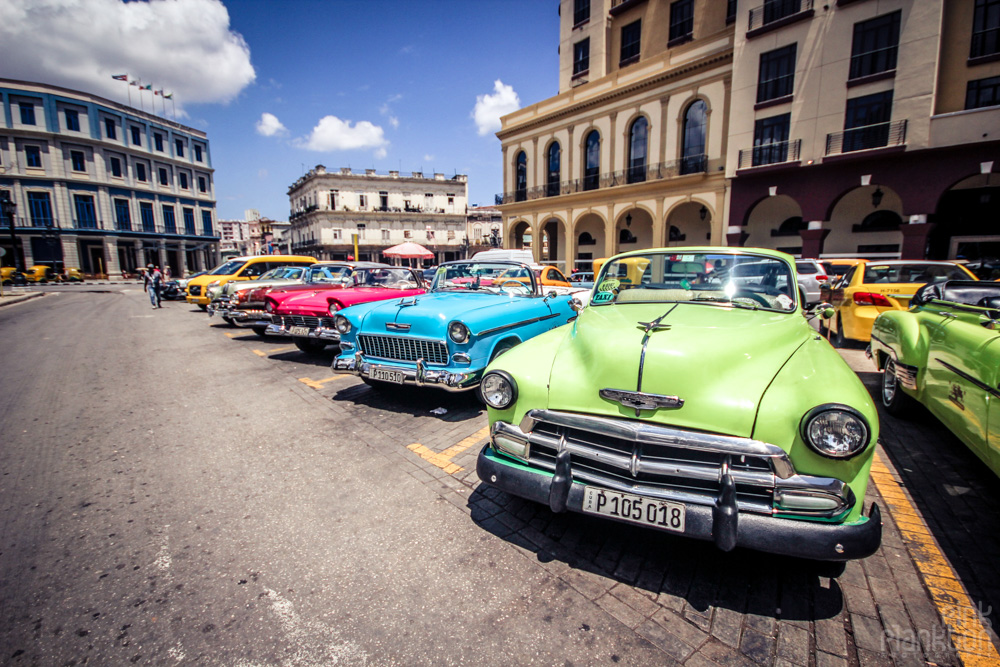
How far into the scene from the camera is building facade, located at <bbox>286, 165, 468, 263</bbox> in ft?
166

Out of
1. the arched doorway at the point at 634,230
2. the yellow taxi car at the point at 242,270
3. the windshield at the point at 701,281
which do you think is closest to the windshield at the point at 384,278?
the yellow taxi car at the point at 242,270

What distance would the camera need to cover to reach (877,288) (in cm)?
706

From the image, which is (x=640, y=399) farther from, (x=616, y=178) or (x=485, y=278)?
(x=616, y=178)

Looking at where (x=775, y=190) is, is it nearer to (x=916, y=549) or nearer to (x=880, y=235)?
(x=880, y=235)

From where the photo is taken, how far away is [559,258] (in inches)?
1123

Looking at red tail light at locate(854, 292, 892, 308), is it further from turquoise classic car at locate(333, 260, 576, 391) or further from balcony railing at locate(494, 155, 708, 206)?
balcony railing at locate(494, 155, 708, 206)

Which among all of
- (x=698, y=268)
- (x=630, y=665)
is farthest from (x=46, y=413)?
(x=698, y=268)

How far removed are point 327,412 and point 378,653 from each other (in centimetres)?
342

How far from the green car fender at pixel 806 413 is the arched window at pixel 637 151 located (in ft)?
70.6

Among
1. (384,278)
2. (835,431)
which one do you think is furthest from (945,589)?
(384,278)

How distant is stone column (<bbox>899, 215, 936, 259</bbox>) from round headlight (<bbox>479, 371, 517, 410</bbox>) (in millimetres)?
18191

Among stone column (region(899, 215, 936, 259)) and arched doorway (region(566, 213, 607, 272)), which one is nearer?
stone column (region(899, 215, 936, 259))

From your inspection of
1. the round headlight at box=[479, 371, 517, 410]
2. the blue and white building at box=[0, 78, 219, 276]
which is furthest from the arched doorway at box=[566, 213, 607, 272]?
the blue and white building at box=[0, 78, 219, 276]

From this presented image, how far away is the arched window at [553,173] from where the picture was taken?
25422 mm
